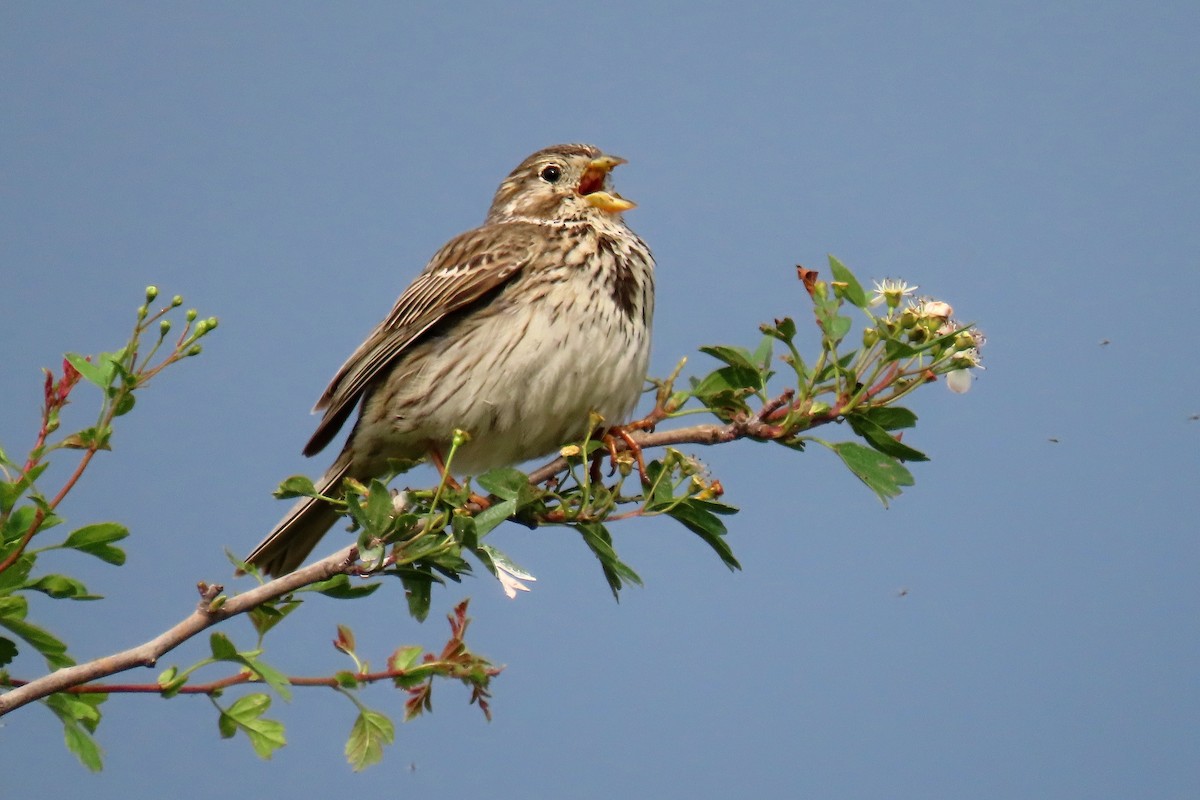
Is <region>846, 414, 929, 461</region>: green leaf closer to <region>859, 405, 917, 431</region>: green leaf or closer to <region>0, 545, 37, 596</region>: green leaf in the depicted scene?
<region>859, 405, 917, 431</region>: green leaf

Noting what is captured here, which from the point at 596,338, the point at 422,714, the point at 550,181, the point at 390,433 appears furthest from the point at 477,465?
the point at 422,714

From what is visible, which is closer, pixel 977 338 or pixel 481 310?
pixel 977 338

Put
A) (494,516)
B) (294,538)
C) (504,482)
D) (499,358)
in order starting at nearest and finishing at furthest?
(494,516), (504,482), (499,358), (294,538)

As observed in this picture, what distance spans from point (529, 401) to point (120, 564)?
1.84 meters

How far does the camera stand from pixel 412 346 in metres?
5.64

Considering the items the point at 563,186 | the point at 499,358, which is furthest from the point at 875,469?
the point at 563,186

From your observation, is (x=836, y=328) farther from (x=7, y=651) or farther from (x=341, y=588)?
(x=7, y=651)

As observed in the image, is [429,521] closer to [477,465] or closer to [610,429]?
[610,429]

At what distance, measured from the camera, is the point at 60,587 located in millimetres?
3600

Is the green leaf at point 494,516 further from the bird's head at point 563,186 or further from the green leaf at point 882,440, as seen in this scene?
the bird's head at point 563,186

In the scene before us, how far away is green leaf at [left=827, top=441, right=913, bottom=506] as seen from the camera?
4027 millimetres

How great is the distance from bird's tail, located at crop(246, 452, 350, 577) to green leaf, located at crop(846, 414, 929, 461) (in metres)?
2.18

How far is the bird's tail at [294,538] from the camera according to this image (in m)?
5.35

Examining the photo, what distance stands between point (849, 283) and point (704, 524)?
77 centimetres
